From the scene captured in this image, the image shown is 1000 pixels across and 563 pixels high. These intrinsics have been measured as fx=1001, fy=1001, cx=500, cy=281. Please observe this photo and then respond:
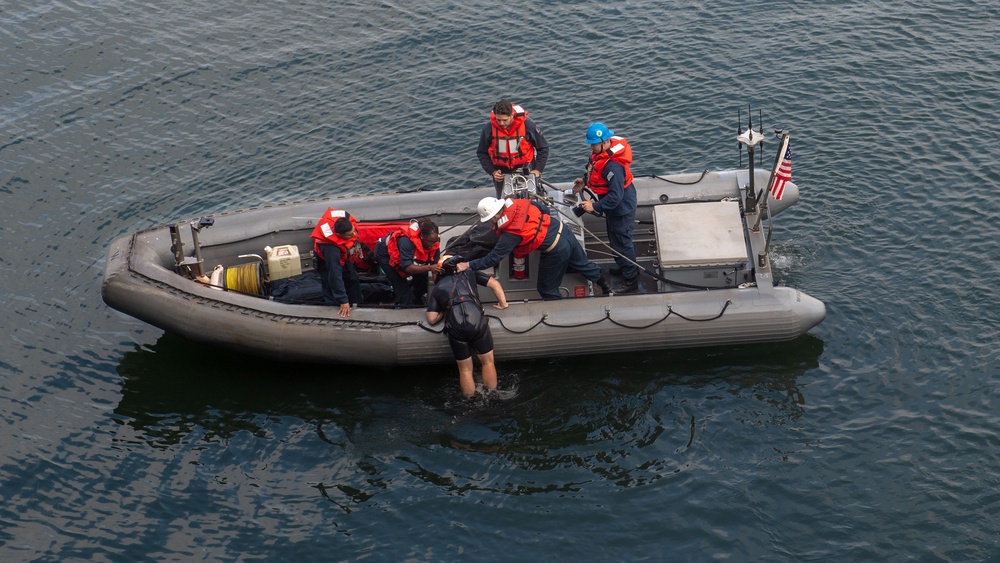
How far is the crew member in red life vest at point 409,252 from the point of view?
11375 mm

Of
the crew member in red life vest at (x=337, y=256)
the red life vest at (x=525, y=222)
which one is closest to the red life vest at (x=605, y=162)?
the red life vest at (x=525, y=222)

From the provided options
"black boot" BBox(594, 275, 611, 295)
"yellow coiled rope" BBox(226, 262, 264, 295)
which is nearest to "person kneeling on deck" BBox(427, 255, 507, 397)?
"black boot" BBox(594, 275, 611, 295)

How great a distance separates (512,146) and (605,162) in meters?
1.45

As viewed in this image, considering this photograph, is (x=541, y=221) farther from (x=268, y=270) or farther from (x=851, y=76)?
(x=851, y=76)

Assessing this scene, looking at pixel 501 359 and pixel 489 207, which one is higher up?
pixel 489 207

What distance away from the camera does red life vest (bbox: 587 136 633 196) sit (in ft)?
39.4

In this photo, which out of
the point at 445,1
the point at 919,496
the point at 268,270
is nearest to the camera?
the point at 919,496

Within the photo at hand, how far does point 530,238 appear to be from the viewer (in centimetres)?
1144

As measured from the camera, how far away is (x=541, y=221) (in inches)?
452

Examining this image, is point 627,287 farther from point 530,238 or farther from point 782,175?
point 782,175

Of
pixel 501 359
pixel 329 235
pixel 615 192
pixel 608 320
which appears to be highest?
pixel 615 192

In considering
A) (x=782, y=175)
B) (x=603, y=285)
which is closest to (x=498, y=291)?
(x=603, y=285)

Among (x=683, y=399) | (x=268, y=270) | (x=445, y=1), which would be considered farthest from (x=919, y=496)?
(x=445, y=1)

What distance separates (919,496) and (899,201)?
6.00 metres
